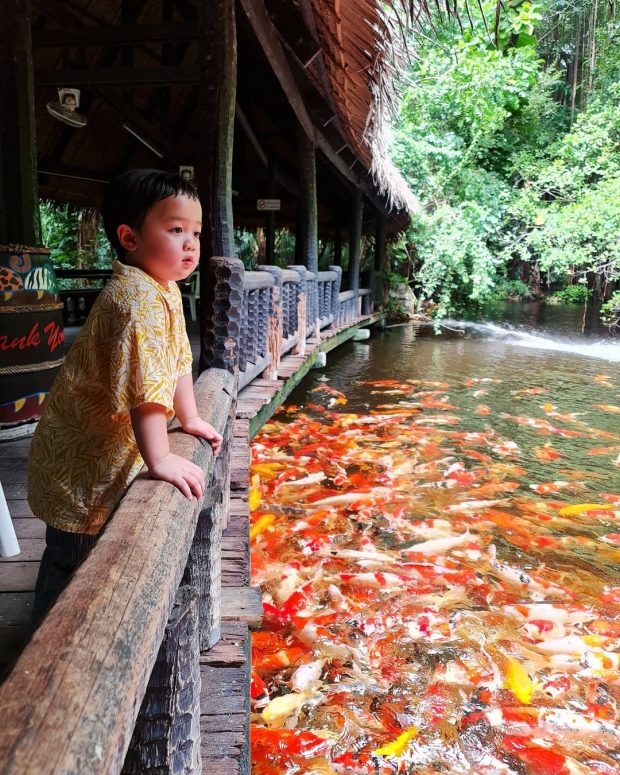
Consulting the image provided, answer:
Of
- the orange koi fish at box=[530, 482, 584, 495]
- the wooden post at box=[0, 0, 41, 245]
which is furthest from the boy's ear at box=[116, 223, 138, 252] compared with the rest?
the orange koi fish at box=[530, 482, 584, 495]

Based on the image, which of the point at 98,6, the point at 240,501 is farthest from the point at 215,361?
the point at 98,6

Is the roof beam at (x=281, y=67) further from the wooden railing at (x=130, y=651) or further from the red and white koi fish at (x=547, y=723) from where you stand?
the red and white koi fish at (x=547, y=723)

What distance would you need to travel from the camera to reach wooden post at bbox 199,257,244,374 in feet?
11.4

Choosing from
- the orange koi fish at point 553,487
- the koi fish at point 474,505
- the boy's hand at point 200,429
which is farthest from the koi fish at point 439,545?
the boy's hand at point 200,429

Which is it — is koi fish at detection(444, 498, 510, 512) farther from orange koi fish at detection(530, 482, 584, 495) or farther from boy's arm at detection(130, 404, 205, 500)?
boy's arm at detection(130, 404, 205, 500)

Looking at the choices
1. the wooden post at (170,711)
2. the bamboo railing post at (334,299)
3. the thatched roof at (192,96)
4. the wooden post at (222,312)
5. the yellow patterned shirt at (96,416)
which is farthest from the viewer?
the bamboo railing post at (334,299)

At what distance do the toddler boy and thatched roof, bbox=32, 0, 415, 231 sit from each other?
90.8 inches

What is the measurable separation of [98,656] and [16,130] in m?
3.22

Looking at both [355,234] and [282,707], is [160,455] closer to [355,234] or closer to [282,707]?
[282,707]

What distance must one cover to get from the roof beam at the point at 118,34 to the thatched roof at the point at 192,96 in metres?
0.02

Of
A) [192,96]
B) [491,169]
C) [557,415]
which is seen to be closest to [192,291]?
[192,96]

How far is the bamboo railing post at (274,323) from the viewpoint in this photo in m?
4.81

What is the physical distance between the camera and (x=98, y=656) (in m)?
0.73

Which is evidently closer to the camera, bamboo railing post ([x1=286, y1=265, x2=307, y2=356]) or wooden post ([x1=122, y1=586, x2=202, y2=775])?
wooden post ([x1=122, y1=586, x2=202, y2=775])
